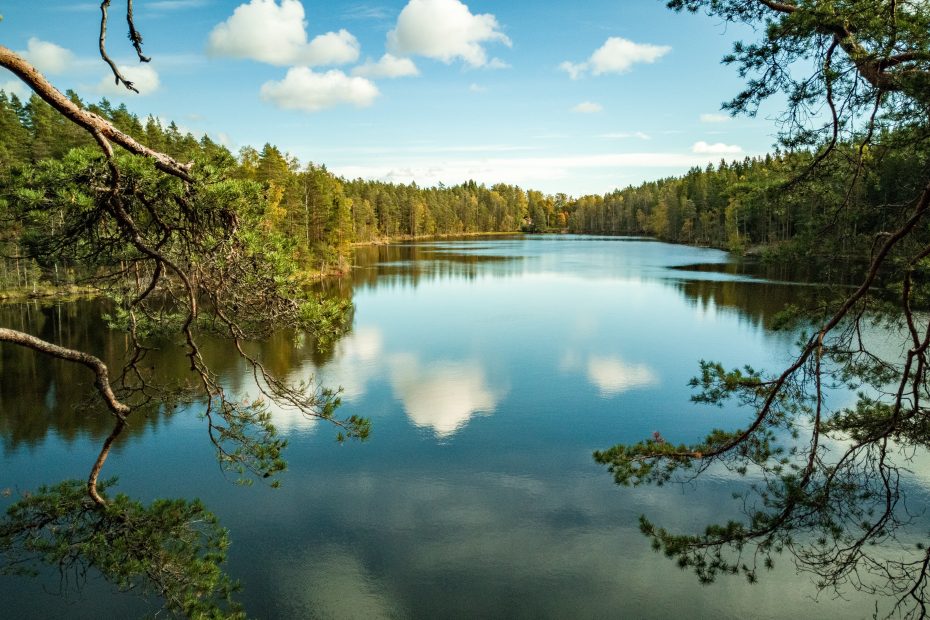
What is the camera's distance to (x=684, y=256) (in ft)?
191

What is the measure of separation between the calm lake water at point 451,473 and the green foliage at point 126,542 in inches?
141

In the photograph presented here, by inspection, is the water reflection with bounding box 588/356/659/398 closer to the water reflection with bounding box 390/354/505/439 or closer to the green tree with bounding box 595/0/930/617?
the water reflection with bounding box 390/354/505/439

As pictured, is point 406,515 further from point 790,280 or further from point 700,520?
point 790,280

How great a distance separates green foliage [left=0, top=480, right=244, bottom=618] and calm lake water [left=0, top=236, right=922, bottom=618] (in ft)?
11.8

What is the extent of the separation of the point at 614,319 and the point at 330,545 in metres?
19.6

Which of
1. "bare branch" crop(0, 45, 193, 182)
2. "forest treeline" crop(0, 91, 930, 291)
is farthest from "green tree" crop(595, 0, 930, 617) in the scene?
"bare branch" crop(0, 45, 193, 182)

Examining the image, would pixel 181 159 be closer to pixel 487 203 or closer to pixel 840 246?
pixel 840 246

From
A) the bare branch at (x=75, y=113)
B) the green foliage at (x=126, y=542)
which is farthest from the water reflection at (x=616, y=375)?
the bare branch at (x=75, y=113)

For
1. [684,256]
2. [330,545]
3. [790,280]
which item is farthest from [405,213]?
[330,545]

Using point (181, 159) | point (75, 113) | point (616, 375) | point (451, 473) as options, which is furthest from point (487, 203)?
point (75, 113)

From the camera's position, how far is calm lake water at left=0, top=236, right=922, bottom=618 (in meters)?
8.37

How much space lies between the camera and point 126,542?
11.9ft

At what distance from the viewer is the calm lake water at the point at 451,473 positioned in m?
8.37

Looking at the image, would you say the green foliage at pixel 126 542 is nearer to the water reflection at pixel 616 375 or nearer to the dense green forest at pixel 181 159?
the dense green forest at pixel 181 159
